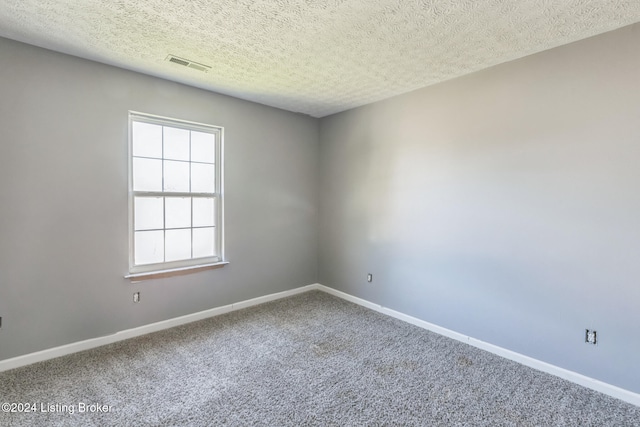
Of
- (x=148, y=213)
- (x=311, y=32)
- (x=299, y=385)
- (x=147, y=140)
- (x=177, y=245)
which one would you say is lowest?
(x=299, y=385)

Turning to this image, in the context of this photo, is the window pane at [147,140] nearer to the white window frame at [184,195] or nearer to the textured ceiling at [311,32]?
the white window frame at [184,195]

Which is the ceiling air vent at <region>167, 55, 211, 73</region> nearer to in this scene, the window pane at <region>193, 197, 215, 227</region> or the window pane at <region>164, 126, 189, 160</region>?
the window pane at <region>164, 126, 189, 160</region>

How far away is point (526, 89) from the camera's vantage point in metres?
2.51

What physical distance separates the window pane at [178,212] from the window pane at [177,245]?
0.08m

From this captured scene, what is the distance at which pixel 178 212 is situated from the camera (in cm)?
329

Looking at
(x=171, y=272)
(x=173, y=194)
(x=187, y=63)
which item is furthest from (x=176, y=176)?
→ (x=187, y=63)

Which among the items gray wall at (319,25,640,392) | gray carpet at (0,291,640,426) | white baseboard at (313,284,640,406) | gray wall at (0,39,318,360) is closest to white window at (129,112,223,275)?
gray wall at (0,39,318,360)

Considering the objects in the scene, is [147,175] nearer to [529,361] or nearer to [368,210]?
[368,210]

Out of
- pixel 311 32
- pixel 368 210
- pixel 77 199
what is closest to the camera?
pixel 311 32

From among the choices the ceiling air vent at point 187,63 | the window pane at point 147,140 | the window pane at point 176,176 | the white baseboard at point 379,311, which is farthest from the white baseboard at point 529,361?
the ceiling air vent at point 187,63

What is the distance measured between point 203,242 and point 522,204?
10.6ft

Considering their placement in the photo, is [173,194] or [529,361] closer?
[529,361]

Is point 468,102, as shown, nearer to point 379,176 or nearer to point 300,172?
point 379,176

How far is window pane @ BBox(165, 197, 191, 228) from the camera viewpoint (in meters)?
3.22
